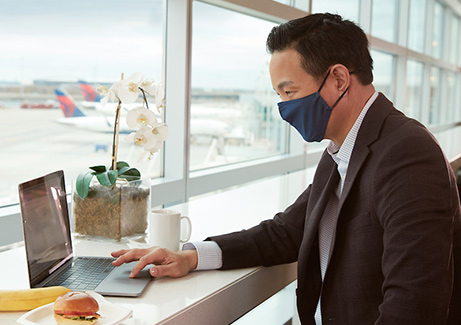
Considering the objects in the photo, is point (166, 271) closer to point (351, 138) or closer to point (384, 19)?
point (351, 138)

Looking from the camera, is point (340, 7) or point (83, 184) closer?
point (83, 184)

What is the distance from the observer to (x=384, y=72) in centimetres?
639

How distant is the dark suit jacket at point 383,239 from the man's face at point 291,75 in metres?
0.17

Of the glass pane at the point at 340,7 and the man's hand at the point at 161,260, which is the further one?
the glass pane at the point at 340,7

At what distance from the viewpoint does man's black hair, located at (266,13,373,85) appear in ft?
4.22

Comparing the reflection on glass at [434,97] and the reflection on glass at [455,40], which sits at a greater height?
the reflection on glass at [455,40]

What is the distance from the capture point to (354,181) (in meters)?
1.19

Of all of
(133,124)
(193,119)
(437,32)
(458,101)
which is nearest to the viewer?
(133,124)

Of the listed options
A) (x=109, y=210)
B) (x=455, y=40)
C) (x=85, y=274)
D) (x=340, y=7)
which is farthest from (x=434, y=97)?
(x=85, y=274)

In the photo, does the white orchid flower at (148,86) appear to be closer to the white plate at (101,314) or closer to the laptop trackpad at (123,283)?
the laptop trackpad at (123,283)

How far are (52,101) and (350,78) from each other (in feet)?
4.73

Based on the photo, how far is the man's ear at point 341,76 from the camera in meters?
1.29

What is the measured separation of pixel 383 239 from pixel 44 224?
2.48ft

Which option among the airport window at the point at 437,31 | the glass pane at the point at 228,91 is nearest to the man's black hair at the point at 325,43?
the glass pane at the point at 228,91
